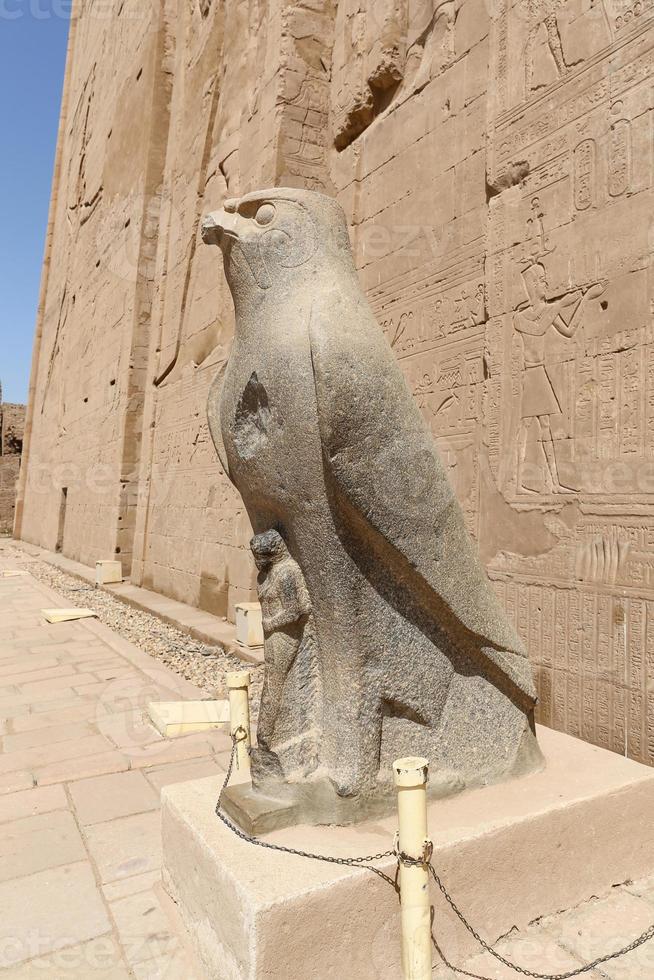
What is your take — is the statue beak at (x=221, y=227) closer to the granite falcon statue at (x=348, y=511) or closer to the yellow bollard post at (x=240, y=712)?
the granite falcon statue at (x=348, y=511)

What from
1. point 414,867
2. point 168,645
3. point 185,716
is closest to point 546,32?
point 414,867

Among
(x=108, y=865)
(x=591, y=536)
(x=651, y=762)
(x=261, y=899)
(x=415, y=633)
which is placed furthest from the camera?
(x=591, y=536)

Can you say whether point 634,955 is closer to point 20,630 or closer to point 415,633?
point 415,633

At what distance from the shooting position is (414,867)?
159 cm

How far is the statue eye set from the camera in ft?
6.91

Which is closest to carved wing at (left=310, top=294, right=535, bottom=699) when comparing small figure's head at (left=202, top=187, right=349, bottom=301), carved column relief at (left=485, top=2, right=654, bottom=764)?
small figure's head at (left=202, top=187, right=349, bottom=301)

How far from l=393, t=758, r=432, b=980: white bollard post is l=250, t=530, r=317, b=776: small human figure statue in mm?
530

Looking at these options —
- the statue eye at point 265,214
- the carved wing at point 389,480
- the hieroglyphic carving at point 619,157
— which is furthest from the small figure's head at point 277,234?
the hieroglyphic carving at point 619,157

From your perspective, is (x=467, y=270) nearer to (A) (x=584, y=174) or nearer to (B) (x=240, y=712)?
(A) (x=584, y=174)

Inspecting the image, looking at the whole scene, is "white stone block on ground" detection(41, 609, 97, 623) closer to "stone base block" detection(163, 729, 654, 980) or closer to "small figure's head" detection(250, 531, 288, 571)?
"stone base block" detection(163, 729, 654, 980)

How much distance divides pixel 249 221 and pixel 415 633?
1.43m

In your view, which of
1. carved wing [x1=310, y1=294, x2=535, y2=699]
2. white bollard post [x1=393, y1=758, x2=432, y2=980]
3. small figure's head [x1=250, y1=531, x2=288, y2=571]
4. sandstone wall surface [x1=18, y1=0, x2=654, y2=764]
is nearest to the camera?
white bollard post [x1=393, y1=758, x2=432, y2=980]

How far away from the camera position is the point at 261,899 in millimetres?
1609

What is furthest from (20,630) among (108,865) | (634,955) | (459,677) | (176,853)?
(634,955)
